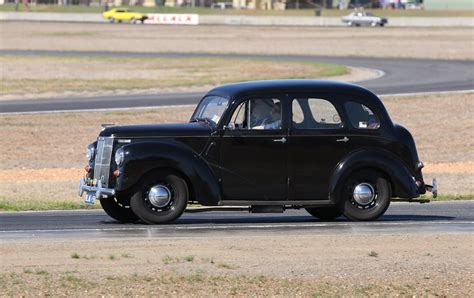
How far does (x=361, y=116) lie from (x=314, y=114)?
638mm

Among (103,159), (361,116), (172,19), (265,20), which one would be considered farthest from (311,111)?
(172,19)

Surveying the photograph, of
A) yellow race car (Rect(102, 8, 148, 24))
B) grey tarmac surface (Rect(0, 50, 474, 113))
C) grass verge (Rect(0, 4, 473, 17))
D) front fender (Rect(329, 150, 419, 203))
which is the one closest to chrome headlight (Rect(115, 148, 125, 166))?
front fender (Rect(329, 150, 419, 203))

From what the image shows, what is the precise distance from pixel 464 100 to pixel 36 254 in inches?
1123

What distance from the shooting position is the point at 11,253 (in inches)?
480

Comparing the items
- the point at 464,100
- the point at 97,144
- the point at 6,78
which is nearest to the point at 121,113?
the point at 464,100

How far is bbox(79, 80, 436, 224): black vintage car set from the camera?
14.1 meters

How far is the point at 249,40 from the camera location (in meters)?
83.2

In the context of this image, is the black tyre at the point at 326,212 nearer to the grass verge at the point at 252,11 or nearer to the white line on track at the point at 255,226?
the white line on track at the point at 255,226

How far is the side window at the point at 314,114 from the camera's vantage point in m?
14.6

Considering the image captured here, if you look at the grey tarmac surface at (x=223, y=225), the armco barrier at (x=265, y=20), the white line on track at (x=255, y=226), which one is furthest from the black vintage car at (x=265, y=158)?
the armco barrier at (x=265, y=20)

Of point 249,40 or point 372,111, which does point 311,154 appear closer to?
point 372,111

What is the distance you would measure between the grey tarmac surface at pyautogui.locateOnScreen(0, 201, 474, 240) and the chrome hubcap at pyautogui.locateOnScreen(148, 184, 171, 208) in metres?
0.28

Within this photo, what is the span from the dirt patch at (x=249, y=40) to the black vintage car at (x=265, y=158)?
50594 millimetres

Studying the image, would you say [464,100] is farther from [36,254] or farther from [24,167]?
[36,254]
